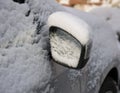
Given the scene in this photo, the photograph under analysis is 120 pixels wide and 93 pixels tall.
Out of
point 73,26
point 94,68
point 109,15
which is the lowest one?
point 109,15

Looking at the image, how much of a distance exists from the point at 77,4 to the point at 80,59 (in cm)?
1556

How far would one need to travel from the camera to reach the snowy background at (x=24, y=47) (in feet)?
5.45

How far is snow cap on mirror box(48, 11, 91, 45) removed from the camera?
1.74m

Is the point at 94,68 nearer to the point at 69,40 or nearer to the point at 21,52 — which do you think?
the point at 69,40

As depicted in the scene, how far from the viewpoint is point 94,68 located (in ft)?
8.73

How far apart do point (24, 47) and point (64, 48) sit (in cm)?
24

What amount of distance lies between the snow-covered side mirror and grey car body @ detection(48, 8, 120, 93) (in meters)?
0.07

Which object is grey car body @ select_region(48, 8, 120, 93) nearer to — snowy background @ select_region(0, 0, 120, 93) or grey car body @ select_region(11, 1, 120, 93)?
grey car body @ select_region(11, 1, 120, 93)

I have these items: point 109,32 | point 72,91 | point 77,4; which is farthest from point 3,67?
point 77,4

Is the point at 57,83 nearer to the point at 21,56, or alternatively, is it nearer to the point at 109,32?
the point at 21,56

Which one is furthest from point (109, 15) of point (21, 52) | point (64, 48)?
point (21, 52)

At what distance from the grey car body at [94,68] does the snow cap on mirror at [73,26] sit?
0.20ft

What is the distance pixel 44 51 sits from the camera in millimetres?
1930

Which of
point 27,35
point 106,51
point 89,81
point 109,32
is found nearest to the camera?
point 27,35
